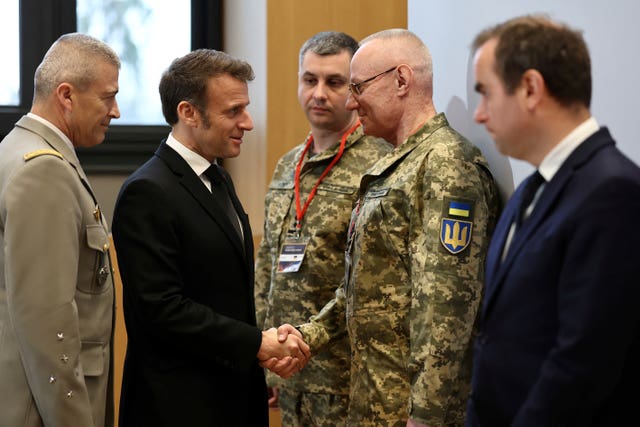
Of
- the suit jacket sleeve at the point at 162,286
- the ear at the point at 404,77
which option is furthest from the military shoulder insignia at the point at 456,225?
the suit jacket sleeve at the point at 162,286

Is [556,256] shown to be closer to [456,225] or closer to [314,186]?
[456,225]

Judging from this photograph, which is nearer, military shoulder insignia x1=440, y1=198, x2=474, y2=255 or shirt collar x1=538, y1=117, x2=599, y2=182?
shirt collar x1=538, y1=117, x2=599, y2=182

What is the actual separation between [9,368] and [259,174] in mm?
2072

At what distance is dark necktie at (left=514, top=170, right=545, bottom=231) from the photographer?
1.69 m

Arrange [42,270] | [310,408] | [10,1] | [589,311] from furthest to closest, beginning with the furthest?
[10,1]
[310,408]
[42,270]
[589,311]

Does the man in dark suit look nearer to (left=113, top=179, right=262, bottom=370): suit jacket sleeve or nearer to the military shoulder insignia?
(left=113, top=179, right=262, bottom=370): suit jacket sleeve

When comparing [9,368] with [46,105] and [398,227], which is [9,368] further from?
[398,227]

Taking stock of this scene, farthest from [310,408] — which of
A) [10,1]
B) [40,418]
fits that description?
[10,1]

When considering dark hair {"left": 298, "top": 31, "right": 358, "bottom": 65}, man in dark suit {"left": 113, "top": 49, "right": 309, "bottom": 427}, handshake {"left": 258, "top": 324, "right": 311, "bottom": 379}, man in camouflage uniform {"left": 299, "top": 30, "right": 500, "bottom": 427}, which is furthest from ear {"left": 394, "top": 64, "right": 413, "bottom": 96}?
handshake {"left": 258, "top": 324, "right": 311, "bottom": 379}

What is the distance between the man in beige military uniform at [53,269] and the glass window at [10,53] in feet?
6.92

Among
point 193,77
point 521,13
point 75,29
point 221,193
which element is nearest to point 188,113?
point 193,77

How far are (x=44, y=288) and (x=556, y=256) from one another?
1.33 metres

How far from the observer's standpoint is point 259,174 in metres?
4.16

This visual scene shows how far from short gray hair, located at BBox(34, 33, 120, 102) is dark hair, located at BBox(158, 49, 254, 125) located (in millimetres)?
228
